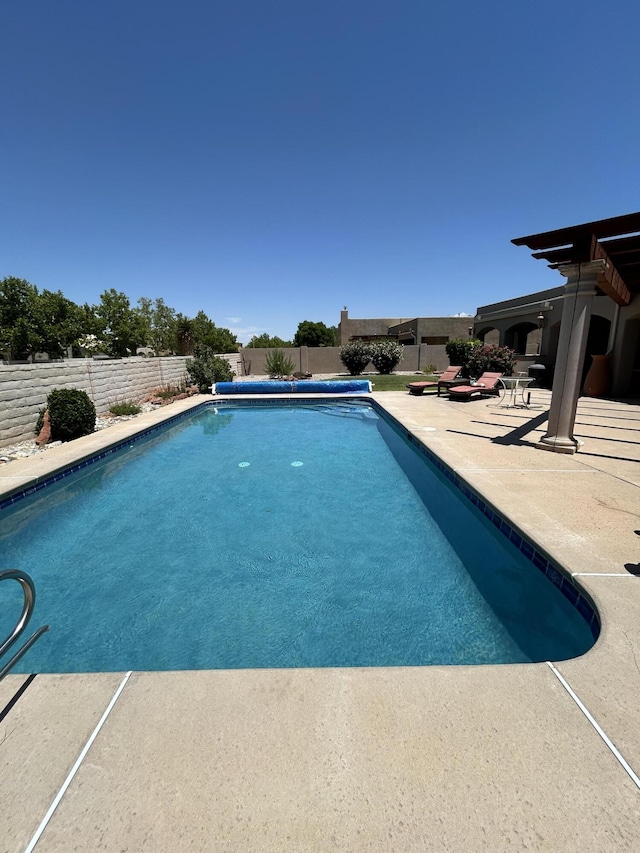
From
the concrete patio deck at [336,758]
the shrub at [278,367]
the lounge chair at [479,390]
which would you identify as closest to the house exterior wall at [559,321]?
the lounge chair at [479,390]

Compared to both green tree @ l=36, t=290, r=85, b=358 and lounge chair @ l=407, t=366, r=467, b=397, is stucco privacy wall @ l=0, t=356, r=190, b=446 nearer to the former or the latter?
lounge chair @ l=407, t=366, r=467, b=397

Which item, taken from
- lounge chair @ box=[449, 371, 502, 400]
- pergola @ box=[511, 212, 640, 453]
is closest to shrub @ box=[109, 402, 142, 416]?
lounge chair @ box=[449, 371, 502, 400]

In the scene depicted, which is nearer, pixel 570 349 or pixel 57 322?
pixel 570 349

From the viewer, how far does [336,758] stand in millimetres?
1384

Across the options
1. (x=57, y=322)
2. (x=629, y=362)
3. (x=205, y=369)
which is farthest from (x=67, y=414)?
(x=57, y=322)

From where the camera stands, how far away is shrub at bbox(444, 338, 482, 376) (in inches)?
583

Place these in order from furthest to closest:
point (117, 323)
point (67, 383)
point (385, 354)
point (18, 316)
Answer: point (117, 323) < point (18, 316) < point (385, 354) < point (67, 383)

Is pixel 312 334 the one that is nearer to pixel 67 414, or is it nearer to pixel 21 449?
pixel 67 414

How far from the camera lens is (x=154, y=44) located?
26.5ft

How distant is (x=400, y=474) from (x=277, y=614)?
11.6 feet

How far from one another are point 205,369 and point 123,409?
4770 millimetres

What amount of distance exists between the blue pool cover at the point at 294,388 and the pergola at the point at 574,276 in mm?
8766

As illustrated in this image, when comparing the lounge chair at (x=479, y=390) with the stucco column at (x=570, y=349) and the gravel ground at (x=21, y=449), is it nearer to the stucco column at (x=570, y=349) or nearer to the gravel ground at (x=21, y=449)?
the stucco column at (x=570, y=349)

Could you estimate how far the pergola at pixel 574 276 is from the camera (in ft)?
15.5
